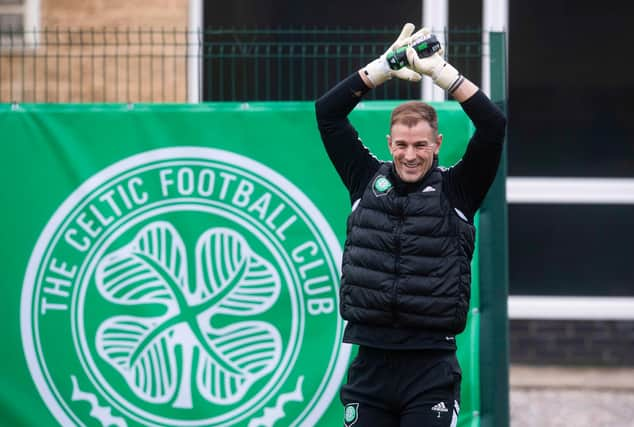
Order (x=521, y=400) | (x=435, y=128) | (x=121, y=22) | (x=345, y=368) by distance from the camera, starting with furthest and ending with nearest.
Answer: (x=121, y=22), (x=521, y=400), (x=345, y=368), (x=435, y=128)

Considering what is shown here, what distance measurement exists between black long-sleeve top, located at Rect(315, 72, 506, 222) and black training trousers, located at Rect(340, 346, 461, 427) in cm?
57

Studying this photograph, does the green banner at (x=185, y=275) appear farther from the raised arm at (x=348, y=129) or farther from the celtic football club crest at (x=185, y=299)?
the raised arm at (x=348, y=129)

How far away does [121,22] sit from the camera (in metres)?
7.67

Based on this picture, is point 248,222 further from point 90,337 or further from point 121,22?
point 121,22

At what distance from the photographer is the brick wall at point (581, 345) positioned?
25.2 ft

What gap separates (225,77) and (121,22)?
0.86 meters

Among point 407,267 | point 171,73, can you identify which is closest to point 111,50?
point 171,73

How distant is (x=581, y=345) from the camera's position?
770cm

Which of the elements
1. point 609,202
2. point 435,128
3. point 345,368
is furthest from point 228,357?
point 609,202

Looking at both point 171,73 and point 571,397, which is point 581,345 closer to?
point 571,397

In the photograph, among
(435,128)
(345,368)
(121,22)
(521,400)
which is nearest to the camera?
(435,128)

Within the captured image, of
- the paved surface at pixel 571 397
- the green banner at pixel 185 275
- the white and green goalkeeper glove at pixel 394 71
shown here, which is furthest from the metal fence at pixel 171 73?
the white and green goalkeeper glove at pixel 394 71

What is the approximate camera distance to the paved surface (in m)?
6.43

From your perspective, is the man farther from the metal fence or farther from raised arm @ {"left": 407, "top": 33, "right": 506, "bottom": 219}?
the metal fence
